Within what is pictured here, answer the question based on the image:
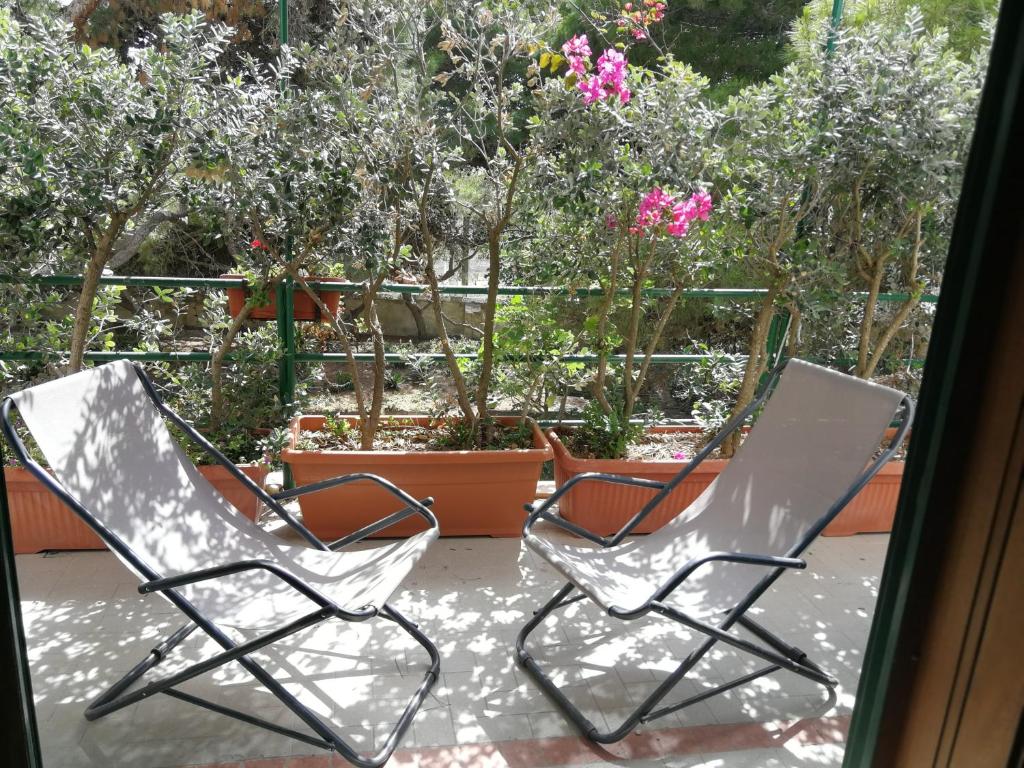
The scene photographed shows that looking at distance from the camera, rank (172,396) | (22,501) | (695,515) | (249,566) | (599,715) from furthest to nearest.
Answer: (172,396) → (22,501) → (695,515) → (599,715) → (249,566)

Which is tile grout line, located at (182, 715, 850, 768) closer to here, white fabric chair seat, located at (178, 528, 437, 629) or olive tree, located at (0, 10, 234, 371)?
white fabric chair seat, located at (178, 528, 437, 629)

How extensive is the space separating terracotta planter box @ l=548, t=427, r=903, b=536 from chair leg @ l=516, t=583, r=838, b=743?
2.49 ft

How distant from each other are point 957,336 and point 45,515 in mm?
3267

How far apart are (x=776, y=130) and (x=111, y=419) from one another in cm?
272

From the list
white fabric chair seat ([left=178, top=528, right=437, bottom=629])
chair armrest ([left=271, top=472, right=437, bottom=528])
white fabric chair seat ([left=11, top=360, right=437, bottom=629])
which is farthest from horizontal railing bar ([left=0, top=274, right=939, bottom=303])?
white fabric chair seat ([left=178, top=528, right=437, bottom=629])

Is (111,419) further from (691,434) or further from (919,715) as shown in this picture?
(691,434)

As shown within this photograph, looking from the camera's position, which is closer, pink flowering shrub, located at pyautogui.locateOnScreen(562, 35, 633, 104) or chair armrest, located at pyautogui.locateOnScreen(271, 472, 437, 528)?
chair armrest, located at pyautogui.locateOnScreen(271, 472, 437, 528)

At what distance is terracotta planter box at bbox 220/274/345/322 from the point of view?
357 cm

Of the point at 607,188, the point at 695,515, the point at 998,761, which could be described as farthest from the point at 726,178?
the point at 998,761

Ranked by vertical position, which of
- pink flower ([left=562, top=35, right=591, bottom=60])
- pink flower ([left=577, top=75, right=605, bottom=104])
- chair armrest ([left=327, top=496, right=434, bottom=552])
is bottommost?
chair armrest ([left=327, top=496, right=434, bottom=552])

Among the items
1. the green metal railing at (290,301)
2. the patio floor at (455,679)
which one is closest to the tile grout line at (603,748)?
the patio floor at (455,679)

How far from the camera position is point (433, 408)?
387 cm

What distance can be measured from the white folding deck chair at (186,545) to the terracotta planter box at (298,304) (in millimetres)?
939

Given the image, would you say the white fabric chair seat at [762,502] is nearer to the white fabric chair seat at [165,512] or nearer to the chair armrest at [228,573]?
the white fabric chair seat at [165,512]
